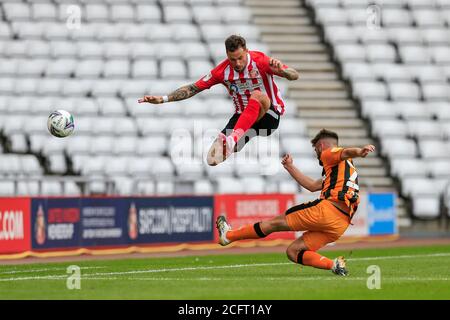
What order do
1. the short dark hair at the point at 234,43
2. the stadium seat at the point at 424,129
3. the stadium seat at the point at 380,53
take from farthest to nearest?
the stadium seat at the point at 380,53 → the stadium seat at the point at 424,129 → the short dark hair at the point at 234,43

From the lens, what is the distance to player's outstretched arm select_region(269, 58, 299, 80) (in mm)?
14805

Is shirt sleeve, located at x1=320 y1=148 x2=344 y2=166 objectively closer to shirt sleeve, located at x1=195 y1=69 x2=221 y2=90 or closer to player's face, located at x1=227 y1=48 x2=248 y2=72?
player's face, located at x1=227 y1=48 x2=248 y2=72

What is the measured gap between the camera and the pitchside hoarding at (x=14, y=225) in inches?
835

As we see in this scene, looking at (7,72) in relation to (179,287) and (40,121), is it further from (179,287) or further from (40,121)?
(179,287)

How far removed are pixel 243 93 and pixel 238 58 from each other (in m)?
0.76

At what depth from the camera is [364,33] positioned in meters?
33.6

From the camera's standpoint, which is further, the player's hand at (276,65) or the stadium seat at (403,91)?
the stadium seat at (403,91)

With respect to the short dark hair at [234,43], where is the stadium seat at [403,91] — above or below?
above

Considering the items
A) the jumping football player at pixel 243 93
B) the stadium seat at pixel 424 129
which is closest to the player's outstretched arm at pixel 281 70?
the jumping football player at pixel 243 93

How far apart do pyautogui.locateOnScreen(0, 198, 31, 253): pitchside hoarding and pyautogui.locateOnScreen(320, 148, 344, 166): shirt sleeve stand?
27.6 ft

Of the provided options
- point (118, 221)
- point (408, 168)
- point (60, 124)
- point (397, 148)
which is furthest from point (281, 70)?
Result: point (397, 148)

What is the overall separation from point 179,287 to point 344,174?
2664 millimetres

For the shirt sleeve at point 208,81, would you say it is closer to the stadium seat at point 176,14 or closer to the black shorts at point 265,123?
the black shorts at point 265,123

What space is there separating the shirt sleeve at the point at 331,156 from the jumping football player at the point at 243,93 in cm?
120
